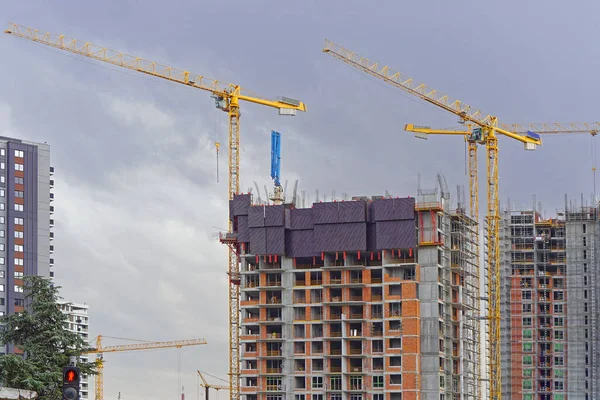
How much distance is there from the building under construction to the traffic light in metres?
132

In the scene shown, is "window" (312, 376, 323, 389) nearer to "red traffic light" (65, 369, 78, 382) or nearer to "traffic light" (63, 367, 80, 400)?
"traffic light" (63, 367, 80, 400)

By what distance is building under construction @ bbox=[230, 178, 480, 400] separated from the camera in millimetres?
184000

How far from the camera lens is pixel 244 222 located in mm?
196625

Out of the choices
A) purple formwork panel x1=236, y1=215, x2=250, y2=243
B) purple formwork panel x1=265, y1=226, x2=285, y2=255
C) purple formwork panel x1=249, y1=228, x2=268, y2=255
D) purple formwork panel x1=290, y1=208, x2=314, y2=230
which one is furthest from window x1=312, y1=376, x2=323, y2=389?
purple formwork panel x1=236, y1=215, x2=250, y2=243

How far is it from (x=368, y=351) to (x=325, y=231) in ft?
57.0

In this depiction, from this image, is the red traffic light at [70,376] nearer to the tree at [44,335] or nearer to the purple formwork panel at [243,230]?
the tree at [44,335]

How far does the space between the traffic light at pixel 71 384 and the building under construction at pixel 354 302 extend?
132 metres

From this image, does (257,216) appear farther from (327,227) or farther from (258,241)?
(327,227)

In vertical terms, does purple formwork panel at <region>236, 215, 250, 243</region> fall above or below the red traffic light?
above

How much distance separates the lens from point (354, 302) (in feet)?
614

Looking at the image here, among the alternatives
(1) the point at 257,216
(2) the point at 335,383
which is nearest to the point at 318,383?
(2) the point at 335,383

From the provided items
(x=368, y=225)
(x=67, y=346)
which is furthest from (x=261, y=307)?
(x=67, y=346)

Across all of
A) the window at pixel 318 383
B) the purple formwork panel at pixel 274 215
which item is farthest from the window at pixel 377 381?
the purple formwork panel at pixel 274 215

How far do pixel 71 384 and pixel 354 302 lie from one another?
5355 inches
